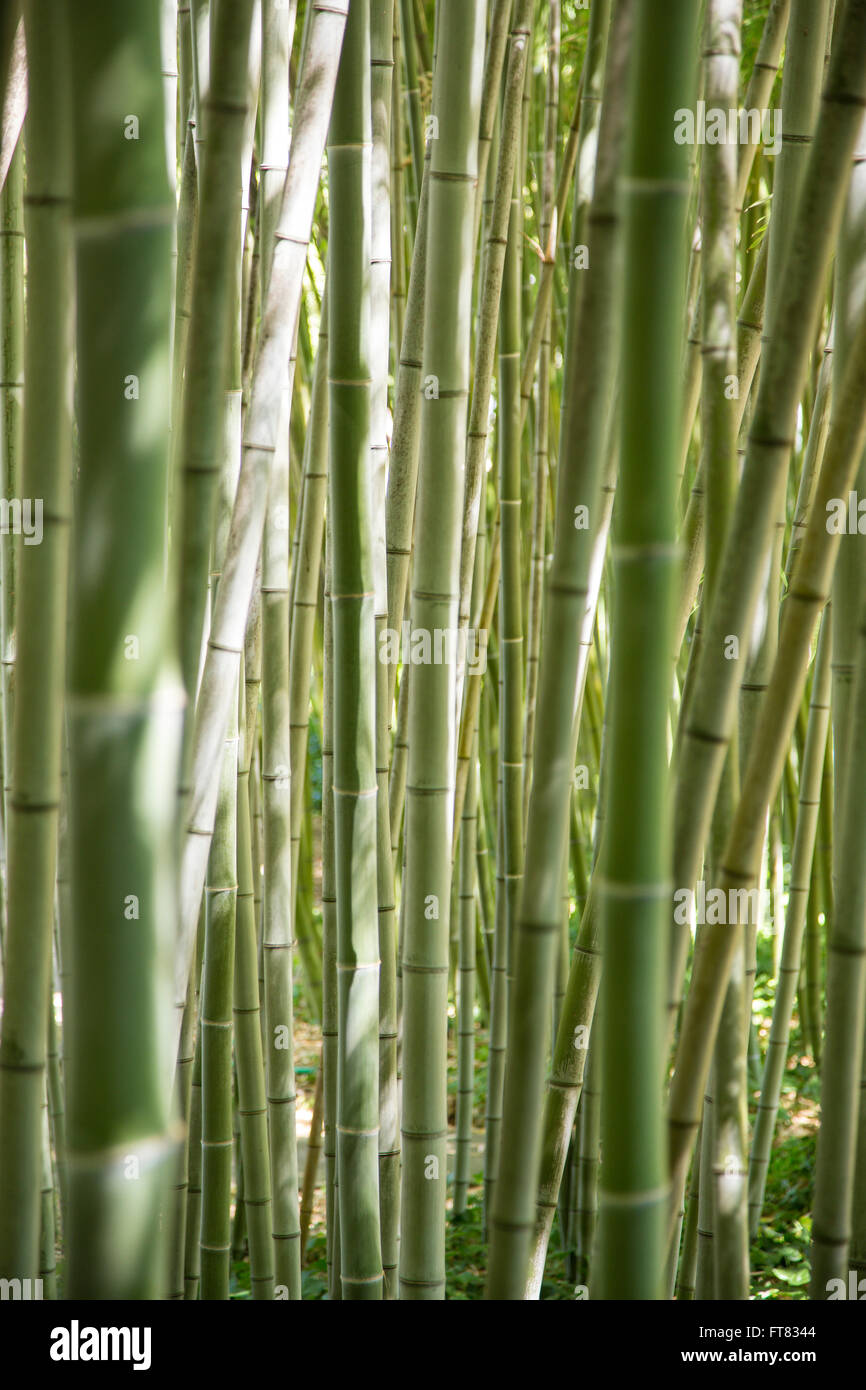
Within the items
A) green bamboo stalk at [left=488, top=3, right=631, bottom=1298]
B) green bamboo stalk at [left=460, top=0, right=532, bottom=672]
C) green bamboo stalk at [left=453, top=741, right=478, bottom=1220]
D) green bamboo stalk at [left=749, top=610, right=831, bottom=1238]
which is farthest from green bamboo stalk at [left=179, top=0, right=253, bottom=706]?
green bamboo stalk at [left=453, top=741, right=478, bottom=1220]

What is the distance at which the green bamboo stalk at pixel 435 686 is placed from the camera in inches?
36.2

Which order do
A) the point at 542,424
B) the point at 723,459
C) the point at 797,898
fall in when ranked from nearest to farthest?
1. the point at 723,459
2. the point at 797,898
3. the point at 542,424

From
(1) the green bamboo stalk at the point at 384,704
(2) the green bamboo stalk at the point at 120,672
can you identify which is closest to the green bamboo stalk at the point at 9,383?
(1) the green bamboo stalk at the point at 384,704

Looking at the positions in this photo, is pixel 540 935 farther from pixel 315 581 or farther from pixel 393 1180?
pixel 315 581

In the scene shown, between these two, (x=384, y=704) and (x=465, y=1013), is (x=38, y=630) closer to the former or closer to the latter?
(x=384, y=704)

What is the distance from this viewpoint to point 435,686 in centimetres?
99

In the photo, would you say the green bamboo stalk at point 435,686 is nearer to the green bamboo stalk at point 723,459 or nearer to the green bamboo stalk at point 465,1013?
the green bamboo stalk at point 723,459

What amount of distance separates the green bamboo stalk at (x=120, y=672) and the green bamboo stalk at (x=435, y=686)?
1.56 ft

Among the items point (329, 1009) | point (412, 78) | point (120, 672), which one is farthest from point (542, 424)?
point (120, 672)

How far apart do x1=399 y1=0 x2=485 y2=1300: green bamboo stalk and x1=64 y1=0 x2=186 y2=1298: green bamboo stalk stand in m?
0.48

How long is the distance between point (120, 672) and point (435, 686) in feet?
1.67

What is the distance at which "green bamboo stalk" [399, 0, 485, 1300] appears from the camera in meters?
0.92

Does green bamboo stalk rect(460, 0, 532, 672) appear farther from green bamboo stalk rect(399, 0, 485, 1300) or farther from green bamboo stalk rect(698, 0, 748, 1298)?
green bamboo stalk rect(698, 0, 748, 1298)
